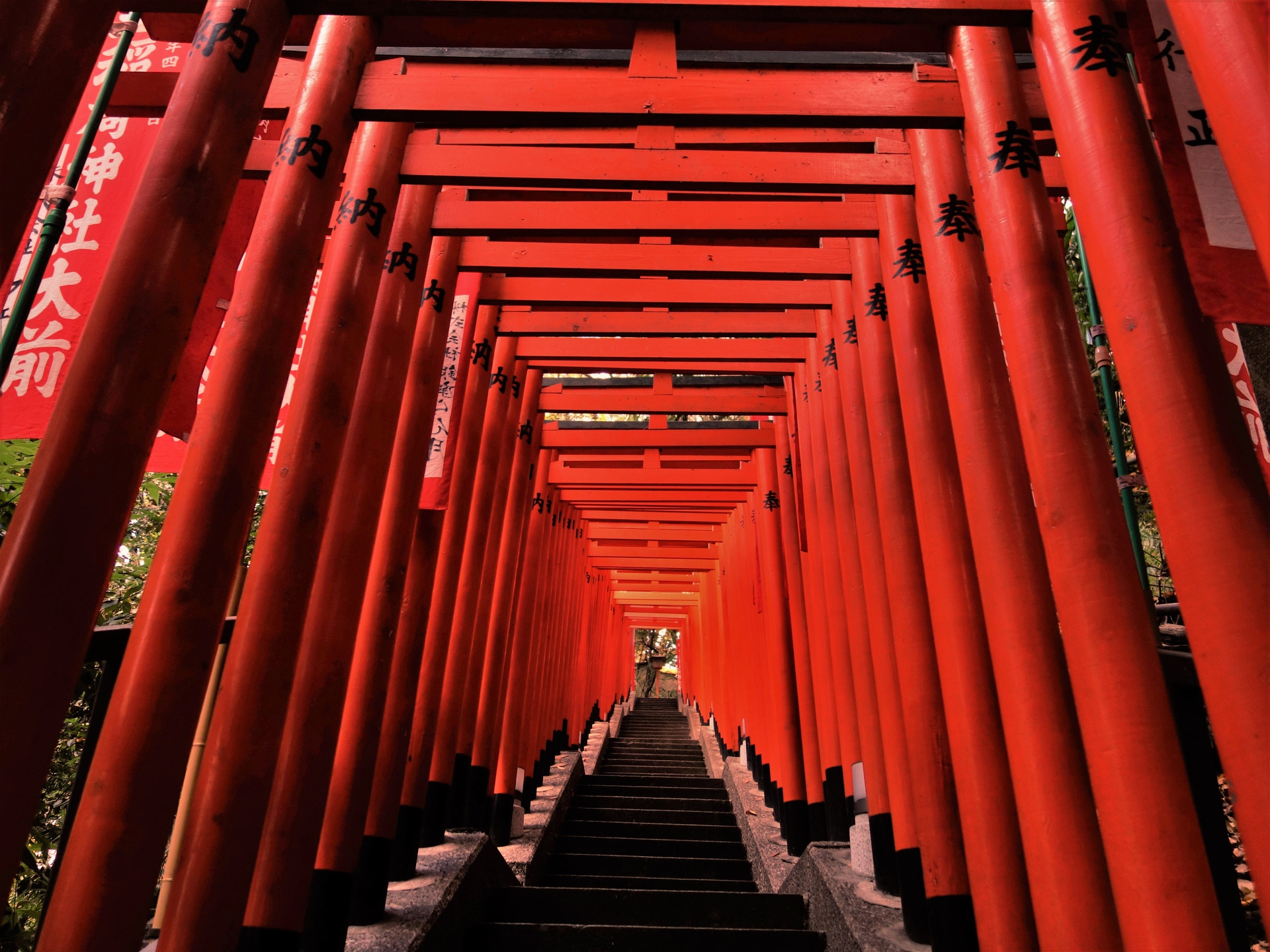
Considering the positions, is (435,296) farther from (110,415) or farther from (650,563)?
(650,563)

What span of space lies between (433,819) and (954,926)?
3.12 m

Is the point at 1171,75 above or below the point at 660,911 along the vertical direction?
above

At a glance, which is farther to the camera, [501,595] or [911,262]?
[501,595]

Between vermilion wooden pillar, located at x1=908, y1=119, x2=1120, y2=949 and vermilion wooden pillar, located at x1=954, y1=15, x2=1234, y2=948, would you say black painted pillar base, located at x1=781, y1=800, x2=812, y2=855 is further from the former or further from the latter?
vermilion wooden pillar, located at x1=954, y1=15, x2=1234, y2=948

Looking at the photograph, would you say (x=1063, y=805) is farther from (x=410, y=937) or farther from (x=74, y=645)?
(x=74, y=645)

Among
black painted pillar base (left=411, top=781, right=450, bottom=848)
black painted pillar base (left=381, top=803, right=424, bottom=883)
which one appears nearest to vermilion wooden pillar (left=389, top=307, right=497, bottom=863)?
black painted pillar base (left=381, top=803, right=424, bottom=883)

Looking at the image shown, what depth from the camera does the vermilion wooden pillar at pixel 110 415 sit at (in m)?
1.81

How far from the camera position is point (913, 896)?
341cm

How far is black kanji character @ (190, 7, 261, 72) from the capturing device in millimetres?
2604

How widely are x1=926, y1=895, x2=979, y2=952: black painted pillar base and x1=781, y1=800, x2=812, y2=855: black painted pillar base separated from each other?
3.06 metres

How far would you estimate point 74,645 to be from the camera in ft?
6.23

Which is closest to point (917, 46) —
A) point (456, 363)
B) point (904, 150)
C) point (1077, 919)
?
point (904, 150)

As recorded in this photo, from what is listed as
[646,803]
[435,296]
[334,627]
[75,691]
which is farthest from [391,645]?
[646,803]

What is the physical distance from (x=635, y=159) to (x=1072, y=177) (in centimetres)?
241
